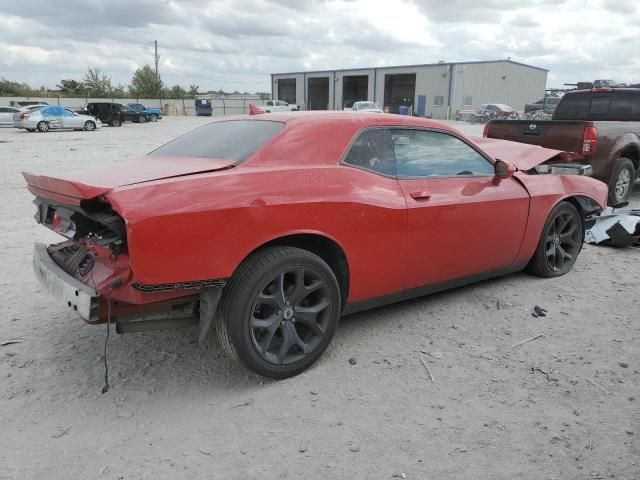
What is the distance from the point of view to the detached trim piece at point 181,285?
2619mm

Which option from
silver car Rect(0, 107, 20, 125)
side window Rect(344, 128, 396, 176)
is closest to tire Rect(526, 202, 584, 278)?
side window Rect(344, 128, 396, 176)

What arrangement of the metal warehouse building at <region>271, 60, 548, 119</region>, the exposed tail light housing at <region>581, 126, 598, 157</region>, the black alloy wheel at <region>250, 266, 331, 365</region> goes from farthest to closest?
the metal warehouse building at <region>271, 60, 548, 119</region>
the exposed tail light housing at <region>581, 126, 598, 157</region>
the black alloy wheel at <region>250, 266, 331, 365</region>

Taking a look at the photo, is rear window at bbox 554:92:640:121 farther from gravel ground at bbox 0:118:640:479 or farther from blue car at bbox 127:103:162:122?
blue car at bbox 127:103:162:122

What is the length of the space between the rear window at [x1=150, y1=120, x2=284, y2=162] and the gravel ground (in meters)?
1.29

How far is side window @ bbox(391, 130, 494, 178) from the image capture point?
3658 mm

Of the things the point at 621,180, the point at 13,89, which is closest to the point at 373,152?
the point at 621,180

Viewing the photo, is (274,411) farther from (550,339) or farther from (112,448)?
(550,339)

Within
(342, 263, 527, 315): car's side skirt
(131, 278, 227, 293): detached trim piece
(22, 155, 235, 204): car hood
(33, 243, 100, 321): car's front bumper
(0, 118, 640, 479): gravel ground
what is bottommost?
(0, 118, 640, 479): gravel ground

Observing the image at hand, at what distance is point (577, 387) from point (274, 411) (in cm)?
175

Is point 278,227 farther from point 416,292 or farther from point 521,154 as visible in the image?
point 521,154

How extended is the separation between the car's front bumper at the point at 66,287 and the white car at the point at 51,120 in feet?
91.2

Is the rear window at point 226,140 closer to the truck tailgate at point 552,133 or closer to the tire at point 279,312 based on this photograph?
the tire at point 279,312

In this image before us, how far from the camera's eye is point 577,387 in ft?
10.0

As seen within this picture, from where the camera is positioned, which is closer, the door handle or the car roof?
the car roof
